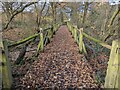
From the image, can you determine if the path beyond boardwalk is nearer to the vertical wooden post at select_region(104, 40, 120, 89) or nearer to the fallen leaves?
the fallen leaves

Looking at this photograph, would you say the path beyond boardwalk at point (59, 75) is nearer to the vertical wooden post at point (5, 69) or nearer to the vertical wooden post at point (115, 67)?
the vertical wooden post at point (5, 69)

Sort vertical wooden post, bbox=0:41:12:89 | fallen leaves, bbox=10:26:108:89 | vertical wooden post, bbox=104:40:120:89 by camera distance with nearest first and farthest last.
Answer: vertical wooden post, bbox=104:40:120:89 → vertical wooden post, bbox=0:41:12:89 → fallen leaves, bbox=10:26:108:89

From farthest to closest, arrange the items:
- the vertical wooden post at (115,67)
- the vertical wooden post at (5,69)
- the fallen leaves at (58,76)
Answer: the fallen leaves at (58,76) → the vertical wooden post at (5,69) → the vertical wooden post at (115,67)

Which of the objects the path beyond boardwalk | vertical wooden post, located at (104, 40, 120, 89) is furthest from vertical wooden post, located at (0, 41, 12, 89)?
vertical wooden post, located at (104, 40, 120, 89)

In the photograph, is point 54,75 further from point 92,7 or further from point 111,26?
point 92,7

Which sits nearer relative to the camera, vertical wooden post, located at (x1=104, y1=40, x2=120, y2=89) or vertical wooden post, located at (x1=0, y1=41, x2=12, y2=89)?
vertical wooden post, located at (x1=104, y1=40, x2=120, y2=89)

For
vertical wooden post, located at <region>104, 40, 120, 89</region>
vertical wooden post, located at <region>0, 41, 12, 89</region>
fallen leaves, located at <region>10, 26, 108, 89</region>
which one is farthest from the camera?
fallen leaves, located at <region>10, 26, 108, 89</region>

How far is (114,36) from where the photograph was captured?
10383mm

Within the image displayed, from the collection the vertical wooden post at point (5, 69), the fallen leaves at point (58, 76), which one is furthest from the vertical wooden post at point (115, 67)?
the vertical wooden post at point (5, 69)

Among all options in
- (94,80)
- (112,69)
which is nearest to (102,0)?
(94,80)

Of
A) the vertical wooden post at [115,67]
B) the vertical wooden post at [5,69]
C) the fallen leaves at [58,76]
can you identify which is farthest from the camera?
the fallen leaves at [58,76]

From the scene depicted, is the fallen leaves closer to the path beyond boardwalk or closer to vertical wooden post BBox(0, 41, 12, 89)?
the path beyond boardwalk

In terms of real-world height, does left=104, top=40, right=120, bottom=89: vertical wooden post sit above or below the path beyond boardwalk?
above

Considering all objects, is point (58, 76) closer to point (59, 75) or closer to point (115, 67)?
point (59, 75)
